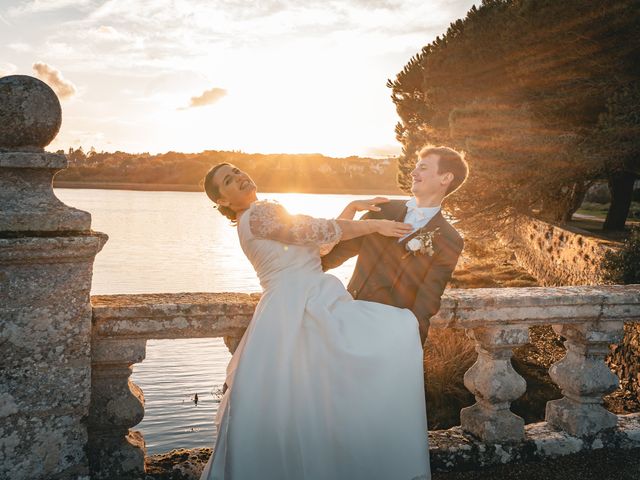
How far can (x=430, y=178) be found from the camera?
3213 millimetres

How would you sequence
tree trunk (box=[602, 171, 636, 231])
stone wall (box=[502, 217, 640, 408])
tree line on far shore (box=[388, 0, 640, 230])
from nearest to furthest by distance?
stone wall (box=[502, 217, 640, 408])
tree line on far shore (box=[388, 0, 640, 230])
tree trunk (box=[602, 171, 636, 231])

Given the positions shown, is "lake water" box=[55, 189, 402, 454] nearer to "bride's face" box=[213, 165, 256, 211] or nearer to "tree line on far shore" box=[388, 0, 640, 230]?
"bride's face" box=[213, 165, 256, 211]

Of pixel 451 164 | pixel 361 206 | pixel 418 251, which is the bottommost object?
pixel 418 251

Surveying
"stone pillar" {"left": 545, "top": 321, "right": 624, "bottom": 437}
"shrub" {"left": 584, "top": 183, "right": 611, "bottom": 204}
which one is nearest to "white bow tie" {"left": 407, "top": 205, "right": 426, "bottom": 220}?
"stone pillar" {"left": 545, "top": 321, "right": 624, "bottom": 437}

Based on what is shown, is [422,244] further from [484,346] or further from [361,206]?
[484,346]

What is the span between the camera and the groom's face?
10.5ft

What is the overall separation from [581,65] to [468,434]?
13.1 m

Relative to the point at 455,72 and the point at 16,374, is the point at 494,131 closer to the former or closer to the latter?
the point at 455,72

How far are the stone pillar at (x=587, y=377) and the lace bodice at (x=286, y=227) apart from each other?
1722 millimetres

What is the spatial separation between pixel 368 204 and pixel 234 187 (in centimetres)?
77

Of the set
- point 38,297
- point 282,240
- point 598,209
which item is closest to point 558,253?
point 282,240

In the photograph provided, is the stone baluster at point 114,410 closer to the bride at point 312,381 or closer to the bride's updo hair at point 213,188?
the bride at point 312,381

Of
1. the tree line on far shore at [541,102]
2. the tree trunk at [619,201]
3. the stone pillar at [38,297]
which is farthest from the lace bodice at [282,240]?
the tree trunk at [619,201]

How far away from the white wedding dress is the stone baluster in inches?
17.5
